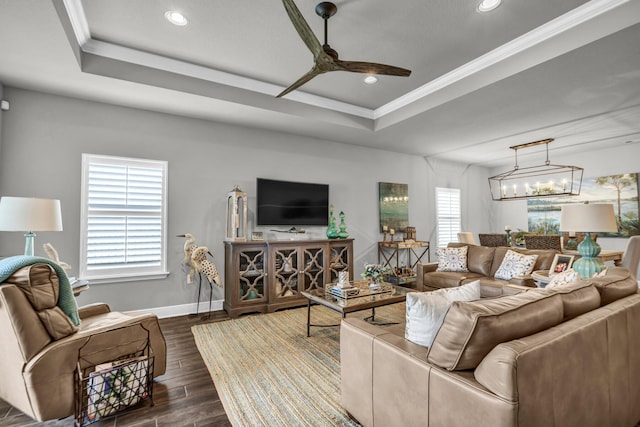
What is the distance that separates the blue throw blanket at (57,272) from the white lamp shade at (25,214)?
0.59 meters

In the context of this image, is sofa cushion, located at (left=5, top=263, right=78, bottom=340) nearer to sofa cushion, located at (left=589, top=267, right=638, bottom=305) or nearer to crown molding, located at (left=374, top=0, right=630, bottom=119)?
sofa cushion, located at (left=589, top=267, right=638, bottom=305)

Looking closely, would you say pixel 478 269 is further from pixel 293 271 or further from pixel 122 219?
pixel 122 219

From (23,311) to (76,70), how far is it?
232cm

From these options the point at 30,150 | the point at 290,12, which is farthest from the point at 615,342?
the point at 30,150

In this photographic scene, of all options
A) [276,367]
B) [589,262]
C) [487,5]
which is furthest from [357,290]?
[487,5]

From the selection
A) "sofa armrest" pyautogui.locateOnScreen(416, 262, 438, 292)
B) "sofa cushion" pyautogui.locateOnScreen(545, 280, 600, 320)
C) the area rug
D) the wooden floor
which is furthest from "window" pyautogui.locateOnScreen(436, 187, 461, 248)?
the wooden floor

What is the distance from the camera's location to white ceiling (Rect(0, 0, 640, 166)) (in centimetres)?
249

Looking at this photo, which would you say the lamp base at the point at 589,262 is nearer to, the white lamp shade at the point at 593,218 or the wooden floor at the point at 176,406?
the white lamp shade at the point at 593,218

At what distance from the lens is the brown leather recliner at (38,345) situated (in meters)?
1.78

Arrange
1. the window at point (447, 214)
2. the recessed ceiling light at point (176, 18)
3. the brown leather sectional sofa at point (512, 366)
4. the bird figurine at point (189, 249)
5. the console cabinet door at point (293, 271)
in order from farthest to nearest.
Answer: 1. the window at point (447, 214)
2. the console cabinet door at point (293, 271)
3. the bird figurine at point (189, 249)
4. the recessed ceiling light at point (176, 18)
5. the brown leather sectional sofa at point (512, 366)

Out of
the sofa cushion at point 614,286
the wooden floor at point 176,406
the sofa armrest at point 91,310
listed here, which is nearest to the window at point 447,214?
the sofa cushion at point 614,286

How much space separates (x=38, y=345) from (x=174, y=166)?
270 centimetres

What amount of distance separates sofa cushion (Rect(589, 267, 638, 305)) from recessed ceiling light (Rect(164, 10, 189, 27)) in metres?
3.55

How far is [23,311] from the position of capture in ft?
5.88
